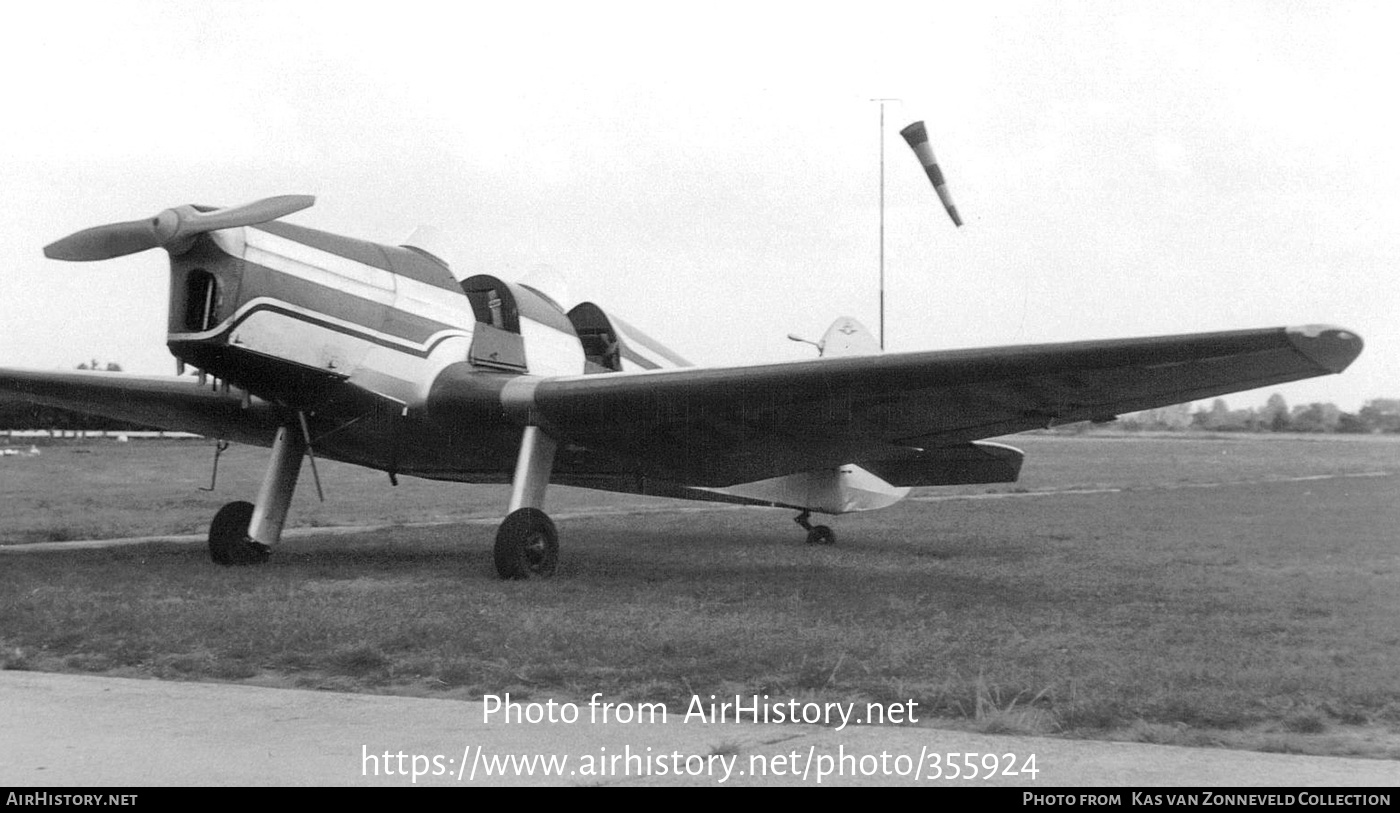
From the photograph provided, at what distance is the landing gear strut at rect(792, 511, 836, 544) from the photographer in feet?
49.3

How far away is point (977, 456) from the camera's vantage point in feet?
45.3

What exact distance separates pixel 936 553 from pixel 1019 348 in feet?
17.8

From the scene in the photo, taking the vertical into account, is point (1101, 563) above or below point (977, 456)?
below

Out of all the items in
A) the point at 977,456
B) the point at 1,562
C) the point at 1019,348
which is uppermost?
the point at 1019,348

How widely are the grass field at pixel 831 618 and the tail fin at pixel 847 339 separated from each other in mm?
2158

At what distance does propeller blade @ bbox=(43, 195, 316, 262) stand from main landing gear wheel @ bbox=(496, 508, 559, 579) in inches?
118

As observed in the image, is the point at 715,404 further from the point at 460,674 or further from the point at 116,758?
the point at 116,758

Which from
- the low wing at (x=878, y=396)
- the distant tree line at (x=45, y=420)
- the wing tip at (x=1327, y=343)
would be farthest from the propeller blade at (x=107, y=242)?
the distant tree line at (x=45, y=420)

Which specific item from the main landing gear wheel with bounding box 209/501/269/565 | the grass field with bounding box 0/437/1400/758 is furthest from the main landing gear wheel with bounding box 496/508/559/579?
the main landing gear wheel with bounding box 209/501/269/565

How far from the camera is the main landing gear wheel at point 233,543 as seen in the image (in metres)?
12.0

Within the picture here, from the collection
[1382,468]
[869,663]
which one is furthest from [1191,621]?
[1382,468]

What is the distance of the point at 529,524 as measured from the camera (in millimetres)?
10648

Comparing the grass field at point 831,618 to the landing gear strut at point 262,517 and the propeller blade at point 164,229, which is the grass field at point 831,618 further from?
the propeller blade at point 164,229

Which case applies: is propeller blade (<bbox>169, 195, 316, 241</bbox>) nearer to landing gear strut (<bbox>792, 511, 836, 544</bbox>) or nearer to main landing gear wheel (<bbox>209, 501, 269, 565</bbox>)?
main landing gear wheel (<bbox>209, 501, 269, 565</bbox>)
